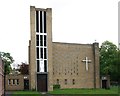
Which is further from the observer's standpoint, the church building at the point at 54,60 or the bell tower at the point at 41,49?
the church building at the point at 54,60

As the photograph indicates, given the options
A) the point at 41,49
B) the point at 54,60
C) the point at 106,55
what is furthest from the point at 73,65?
the point at 106,55

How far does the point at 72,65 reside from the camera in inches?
2965

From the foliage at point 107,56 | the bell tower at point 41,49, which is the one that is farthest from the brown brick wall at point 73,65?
the foliage at point 107,56

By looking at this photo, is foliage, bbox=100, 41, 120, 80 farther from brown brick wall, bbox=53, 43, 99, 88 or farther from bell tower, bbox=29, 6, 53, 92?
bell tower, bbox=29, 6, 53, 92

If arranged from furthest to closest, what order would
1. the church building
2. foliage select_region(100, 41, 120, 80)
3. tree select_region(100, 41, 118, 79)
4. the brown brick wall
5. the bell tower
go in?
tree select_region(100, 41, 118, 79)
foliage select_region(100, 41, 120, 80)
the brown brick wall
the church building
the bell tower

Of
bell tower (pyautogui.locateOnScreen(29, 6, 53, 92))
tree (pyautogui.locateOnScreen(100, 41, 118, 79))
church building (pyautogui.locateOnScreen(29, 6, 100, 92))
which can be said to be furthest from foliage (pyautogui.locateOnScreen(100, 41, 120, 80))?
bell tower (pyautogui.locateOnScreen(29, 6, 53, 92))

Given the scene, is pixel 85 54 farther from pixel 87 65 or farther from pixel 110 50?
pixel 110 50

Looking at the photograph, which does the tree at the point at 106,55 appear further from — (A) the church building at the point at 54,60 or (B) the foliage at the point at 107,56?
(A) the church building at the point at 54,60

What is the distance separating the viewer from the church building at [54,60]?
229 feet

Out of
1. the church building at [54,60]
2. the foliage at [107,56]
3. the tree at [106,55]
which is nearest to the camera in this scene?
the church building at [54,60]

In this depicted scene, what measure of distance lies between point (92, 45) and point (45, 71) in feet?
45.9

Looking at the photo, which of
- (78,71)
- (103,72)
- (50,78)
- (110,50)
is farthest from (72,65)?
(110,50)

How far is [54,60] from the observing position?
73.8 metres

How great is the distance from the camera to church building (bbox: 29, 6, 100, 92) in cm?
6994
